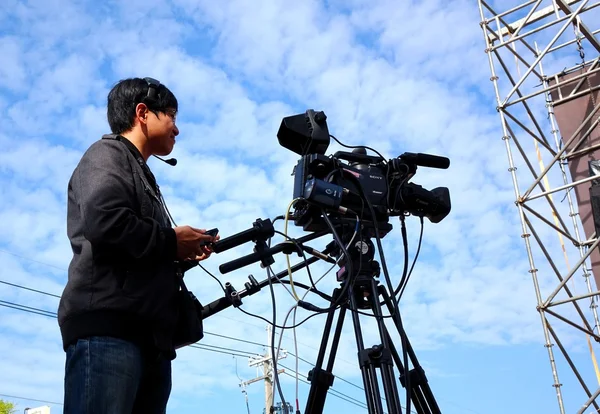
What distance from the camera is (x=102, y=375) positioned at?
1485 millimetres

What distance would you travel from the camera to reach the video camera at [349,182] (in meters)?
1.96

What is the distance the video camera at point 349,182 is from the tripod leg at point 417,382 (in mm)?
278

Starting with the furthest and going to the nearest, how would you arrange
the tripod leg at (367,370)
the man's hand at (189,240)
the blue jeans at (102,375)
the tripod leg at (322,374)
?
the tripod leg at (322,374)
the tripod leg at (367,370)
the man's hand at (189,240)
the blue jeans at (102,375)

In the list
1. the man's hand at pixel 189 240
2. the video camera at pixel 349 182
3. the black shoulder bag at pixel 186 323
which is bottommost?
the black shoulder bag at pixel 186 323

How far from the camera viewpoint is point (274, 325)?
190cm

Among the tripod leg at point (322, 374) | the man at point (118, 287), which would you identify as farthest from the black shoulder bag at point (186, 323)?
the tripod leg at point (322, 374)

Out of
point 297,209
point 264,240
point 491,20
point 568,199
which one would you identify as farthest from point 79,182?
point 491,20

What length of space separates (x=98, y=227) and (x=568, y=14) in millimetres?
6450

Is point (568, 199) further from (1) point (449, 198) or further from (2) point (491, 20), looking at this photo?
(1) point (449, 198)

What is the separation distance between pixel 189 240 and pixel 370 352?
66 centimetres

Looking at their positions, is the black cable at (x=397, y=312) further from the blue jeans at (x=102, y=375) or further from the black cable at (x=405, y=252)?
the blue jeans at (x=102, y=375)

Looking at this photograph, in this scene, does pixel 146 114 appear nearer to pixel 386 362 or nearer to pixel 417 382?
pixel 386 362

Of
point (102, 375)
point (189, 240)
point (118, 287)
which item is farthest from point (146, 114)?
point (102, 375)

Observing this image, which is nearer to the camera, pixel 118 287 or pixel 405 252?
pixel 118 287
